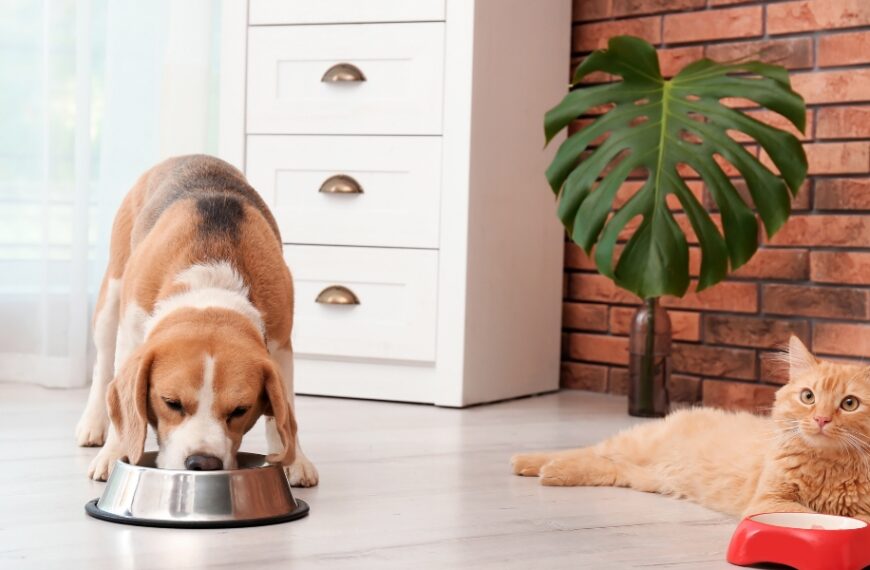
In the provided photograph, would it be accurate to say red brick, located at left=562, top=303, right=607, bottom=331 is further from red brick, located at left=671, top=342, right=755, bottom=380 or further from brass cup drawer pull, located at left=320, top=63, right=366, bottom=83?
brass cup drawer pull, located at left=320, top=63, right=366, bottom=83

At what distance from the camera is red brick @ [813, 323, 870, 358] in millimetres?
3219

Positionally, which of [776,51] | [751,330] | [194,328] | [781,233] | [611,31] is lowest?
[751,330]

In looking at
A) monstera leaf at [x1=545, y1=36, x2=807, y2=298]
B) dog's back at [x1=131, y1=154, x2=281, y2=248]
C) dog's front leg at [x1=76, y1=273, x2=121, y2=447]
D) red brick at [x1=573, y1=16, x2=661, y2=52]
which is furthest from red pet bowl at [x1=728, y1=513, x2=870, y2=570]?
red brick at [x1=573, y1=16, x2=661, y2=52]

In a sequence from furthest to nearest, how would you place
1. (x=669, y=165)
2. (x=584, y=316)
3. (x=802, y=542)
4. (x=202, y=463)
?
(x=584, y=316) → (x=669, y=165) → (x=202, y=463) → (x=802, y=542)

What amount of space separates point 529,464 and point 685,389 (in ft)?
4.40

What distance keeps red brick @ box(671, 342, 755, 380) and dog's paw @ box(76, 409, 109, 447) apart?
174 centimetres

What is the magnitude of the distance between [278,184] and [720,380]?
4.60ft

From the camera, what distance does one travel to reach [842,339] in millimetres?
3256

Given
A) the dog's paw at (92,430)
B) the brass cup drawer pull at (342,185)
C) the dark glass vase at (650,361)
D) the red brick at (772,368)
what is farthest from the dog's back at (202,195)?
the red brick at (772,368)

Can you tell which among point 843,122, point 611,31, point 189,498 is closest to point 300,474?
point 189,498

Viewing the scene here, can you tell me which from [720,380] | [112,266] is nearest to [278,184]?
[112,266]

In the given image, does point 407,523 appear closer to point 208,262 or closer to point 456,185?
point 208,262

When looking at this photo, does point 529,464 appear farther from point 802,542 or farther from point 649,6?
point 649,6

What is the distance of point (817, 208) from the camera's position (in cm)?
330
